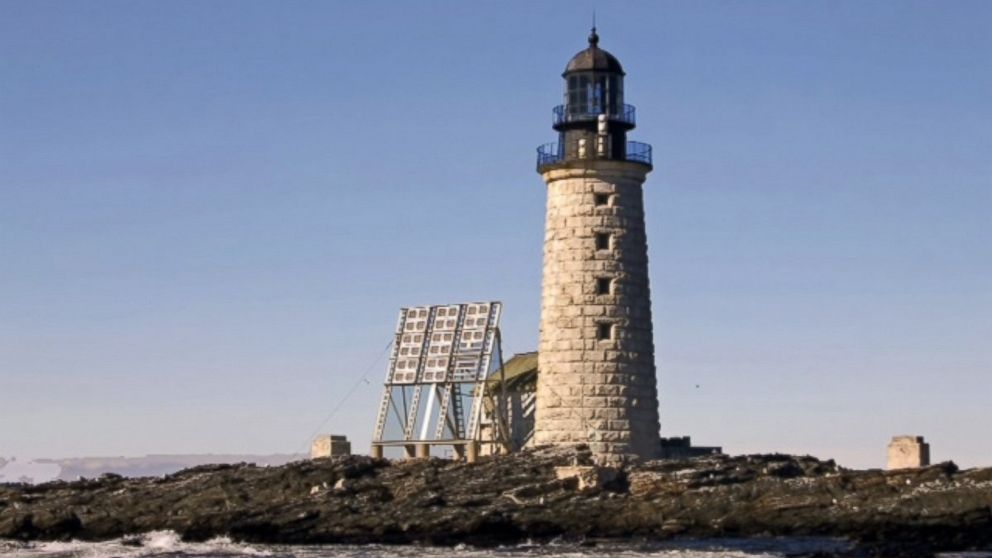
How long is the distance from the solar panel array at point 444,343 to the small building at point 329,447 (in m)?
2.62

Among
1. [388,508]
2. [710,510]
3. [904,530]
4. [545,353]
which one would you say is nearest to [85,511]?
[388,508]

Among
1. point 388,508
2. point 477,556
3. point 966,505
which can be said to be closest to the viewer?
point 477,556

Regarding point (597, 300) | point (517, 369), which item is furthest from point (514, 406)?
point (597, 300)

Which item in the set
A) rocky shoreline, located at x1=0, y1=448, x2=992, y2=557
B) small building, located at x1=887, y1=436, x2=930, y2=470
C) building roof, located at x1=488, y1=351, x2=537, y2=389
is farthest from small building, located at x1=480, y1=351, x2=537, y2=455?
small building, located at x1=887, y1=436, x2=930, y2=470

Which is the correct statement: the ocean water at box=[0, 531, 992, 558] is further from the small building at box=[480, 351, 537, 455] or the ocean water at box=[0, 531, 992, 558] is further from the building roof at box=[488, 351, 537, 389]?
the building roof at box=[488, 351, 537, 389]

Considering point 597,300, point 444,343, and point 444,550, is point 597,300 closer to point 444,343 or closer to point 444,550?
point 444,343

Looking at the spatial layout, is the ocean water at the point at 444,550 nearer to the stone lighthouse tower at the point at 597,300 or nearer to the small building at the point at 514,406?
the stone lighthouse tower at the point at 597,300

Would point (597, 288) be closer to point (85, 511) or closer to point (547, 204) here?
point (547, 204)

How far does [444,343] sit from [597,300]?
6851 mm

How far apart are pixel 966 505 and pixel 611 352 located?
12.2m

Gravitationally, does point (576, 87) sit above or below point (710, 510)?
above

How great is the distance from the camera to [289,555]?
56.3 meters

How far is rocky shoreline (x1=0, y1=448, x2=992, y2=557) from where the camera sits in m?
60.1

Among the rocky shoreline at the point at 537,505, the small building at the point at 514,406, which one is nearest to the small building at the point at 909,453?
the rocky shoreline at the point at 537,505
